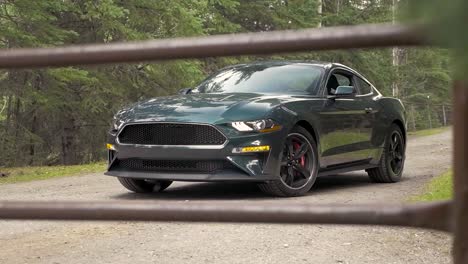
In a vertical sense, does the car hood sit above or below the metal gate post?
below

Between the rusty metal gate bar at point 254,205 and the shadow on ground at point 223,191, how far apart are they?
4.95 metres

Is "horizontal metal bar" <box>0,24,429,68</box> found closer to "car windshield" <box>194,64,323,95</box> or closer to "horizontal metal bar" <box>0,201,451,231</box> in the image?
"horizontal metal bar" <box>0,201,451,231</box>

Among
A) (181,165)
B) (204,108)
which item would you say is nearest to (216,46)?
(181,165)

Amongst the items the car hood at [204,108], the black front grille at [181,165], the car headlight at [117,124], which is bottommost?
the black front grille at [181,165]

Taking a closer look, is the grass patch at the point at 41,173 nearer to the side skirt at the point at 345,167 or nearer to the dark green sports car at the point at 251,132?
the dark green sports car at the point at 251,132

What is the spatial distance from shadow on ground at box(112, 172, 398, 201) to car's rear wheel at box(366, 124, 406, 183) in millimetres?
178

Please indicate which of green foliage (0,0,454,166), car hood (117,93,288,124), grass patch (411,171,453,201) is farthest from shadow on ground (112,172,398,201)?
green foliage (0,0,454,166)

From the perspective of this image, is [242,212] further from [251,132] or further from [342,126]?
[342,126]

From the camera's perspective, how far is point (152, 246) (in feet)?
16.2

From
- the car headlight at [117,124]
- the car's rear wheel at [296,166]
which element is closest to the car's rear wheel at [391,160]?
the car's rear wheel at [296,166]

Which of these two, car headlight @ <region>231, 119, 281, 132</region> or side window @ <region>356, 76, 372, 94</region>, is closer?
car headlight @ <region>231, 119, 281, 132</region>

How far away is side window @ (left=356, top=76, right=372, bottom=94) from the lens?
874 cm

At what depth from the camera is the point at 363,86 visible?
29.0ft

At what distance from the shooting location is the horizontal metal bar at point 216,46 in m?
1.65
